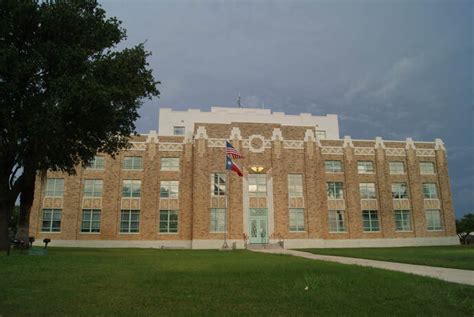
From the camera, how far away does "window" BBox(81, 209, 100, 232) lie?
42.5 metres

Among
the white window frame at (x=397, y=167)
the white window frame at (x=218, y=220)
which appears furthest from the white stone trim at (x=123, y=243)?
the white window frame at (x=397, y=167)

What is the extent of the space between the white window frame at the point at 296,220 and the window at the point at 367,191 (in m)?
8.79

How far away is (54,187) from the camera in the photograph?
142 feet

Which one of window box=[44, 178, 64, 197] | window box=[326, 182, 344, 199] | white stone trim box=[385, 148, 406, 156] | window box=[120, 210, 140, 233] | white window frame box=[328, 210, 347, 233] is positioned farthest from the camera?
white stone trim box=[385, 148, 406, 156]

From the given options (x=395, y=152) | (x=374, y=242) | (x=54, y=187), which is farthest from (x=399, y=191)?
(x=54, y=187)

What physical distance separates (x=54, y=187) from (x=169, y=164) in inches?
502

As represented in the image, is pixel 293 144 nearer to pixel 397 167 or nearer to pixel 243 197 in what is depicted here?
pixel 243 197

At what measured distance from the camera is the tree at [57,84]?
64.1 ft

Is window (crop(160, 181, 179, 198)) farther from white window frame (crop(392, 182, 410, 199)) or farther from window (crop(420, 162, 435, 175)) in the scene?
window (crop(420, 162, 435, 175))

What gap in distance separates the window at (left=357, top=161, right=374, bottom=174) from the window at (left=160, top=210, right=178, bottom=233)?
22.3 metres

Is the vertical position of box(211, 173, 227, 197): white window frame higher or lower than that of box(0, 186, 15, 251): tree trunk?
higher

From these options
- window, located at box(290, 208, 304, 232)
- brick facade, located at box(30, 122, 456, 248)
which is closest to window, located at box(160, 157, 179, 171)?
brick facade, located at box(30, 122, 456, 248)

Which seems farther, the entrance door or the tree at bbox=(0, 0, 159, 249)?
the entrance door

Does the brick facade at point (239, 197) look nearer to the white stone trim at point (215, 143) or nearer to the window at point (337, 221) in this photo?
the white stone trim at point (215, 143)
